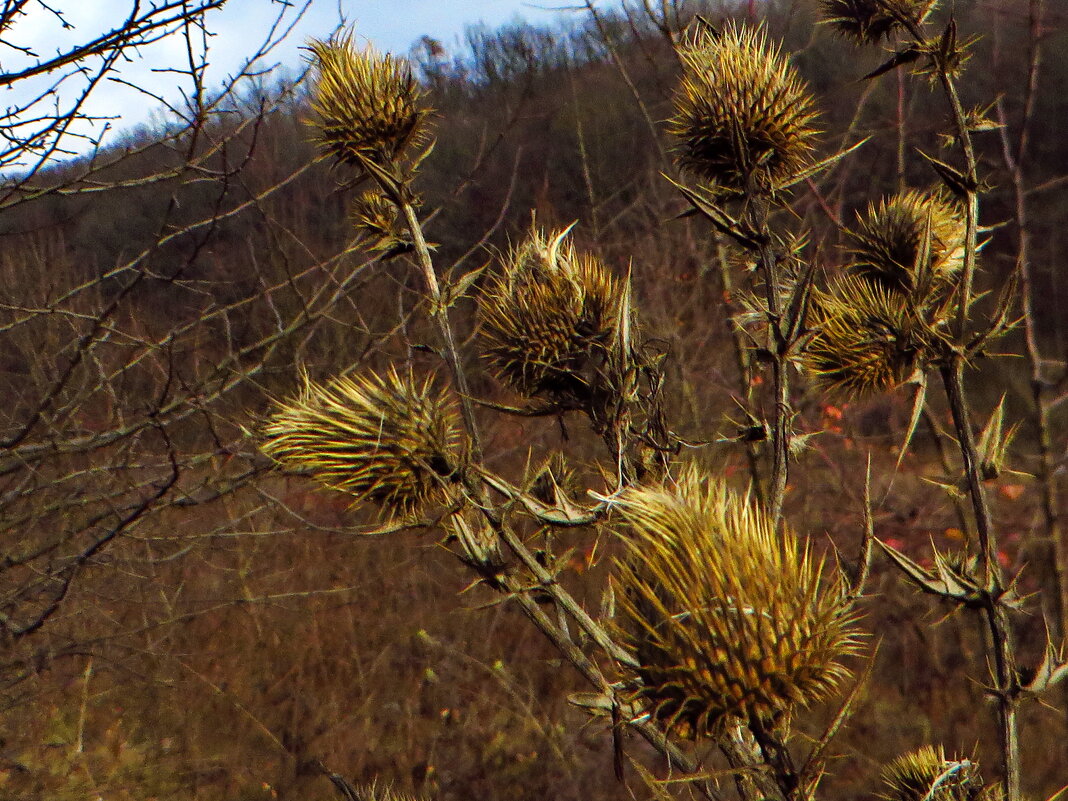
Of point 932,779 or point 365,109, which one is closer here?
point 932,779

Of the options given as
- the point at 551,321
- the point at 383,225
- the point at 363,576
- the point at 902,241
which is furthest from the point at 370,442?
the point at 363,576

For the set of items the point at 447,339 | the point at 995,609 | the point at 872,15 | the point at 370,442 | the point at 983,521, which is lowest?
the point at 995,609

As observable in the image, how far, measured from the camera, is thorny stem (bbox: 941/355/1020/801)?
1758 mm

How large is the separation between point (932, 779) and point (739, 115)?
151cm

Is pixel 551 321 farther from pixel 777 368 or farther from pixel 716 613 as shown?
pixel 716 613

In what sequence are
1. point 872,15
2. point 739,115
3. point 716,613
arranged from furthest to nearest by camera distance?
point 872,15, point 739,115, point 716,613

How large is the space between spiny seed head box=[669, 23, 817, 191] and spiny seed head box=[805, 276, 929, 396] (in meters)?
0.36

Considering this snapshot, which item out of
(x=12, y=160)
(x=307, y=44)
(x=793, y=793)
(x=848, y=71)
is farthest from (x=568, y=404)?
(x=848, y=71)

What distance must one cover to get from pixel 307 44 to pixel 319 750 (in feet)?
21.0

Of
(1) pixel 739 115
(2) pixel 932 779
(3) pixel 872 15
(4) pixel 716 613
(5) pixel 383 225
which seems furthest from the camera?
(3) pixel 872 15

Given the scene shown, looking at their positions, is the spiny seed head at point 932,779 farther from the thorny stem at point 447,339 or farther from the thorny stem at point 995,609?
the thorny stem at point 447,339

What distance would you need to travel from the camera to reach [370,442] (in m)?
1.92

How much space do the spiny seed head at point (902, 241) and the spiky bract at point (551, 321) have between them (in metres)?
0.76

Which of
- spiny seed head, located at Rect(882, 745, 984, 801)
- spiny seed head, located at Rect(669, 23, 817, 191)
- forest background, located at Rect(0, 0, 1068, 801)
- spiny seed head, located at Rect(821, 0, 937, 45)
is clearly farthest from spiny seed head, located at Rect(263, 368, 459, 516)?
forest background, located at Rect(0, 0, 1068, 801)
